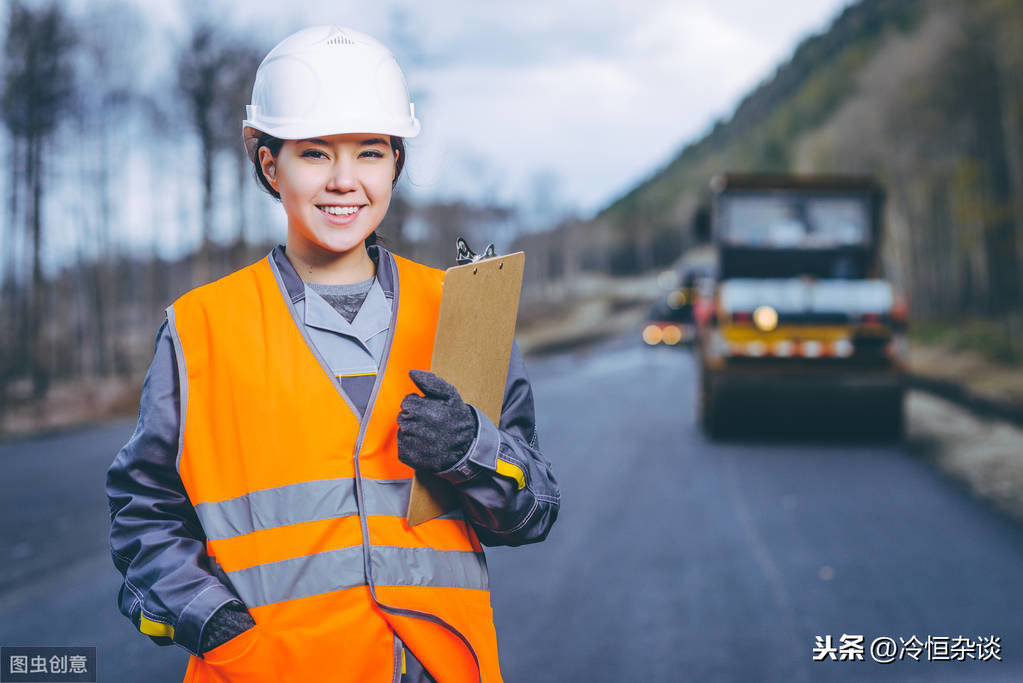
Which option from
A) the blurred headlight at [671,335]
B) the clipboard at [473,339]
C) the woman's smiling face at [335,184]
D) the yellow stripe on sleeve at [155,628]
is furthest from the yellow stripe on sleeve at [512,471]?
the blurred headlight at [671,335]

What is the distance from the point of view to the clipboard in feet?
5.87

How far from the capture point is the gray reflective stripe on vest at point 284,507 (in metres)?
1.79

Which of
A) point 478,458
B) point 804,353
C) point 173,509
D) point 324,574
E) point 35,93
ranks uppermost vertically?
point 35,93

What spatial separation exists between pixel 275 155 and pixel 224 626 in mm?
963

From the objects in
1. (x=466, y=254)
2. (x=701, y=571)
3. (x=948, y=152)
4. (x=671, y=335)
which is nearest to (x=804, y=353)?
(x=701, y=571)

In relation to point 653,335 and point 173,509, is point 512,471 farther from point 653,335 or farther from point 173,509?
point 653,335

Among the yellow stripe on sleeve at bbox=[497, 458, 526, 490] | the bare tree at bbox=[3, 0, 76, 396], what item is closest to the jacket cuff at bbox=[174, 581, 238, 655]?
the yellow stripe on sleeve at bbox=[497, 458, 526, 490]

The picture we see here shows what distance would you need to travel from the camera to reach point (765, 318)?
37.5 feet

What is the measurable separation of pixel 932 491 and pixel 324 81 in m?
8.29

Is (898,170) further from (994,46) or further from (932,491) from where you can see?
(932,491)

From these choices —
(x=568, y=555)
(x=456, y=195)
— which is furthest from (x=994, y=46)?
(x=456, y=195)

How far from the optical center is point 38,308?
20953mm

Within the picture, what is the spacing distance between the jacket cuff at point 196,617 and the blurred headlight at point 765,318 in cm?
1032

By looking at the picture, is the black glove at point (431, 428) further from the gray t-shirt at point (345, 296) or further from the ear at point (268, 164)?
the ear at point (268, 164)
